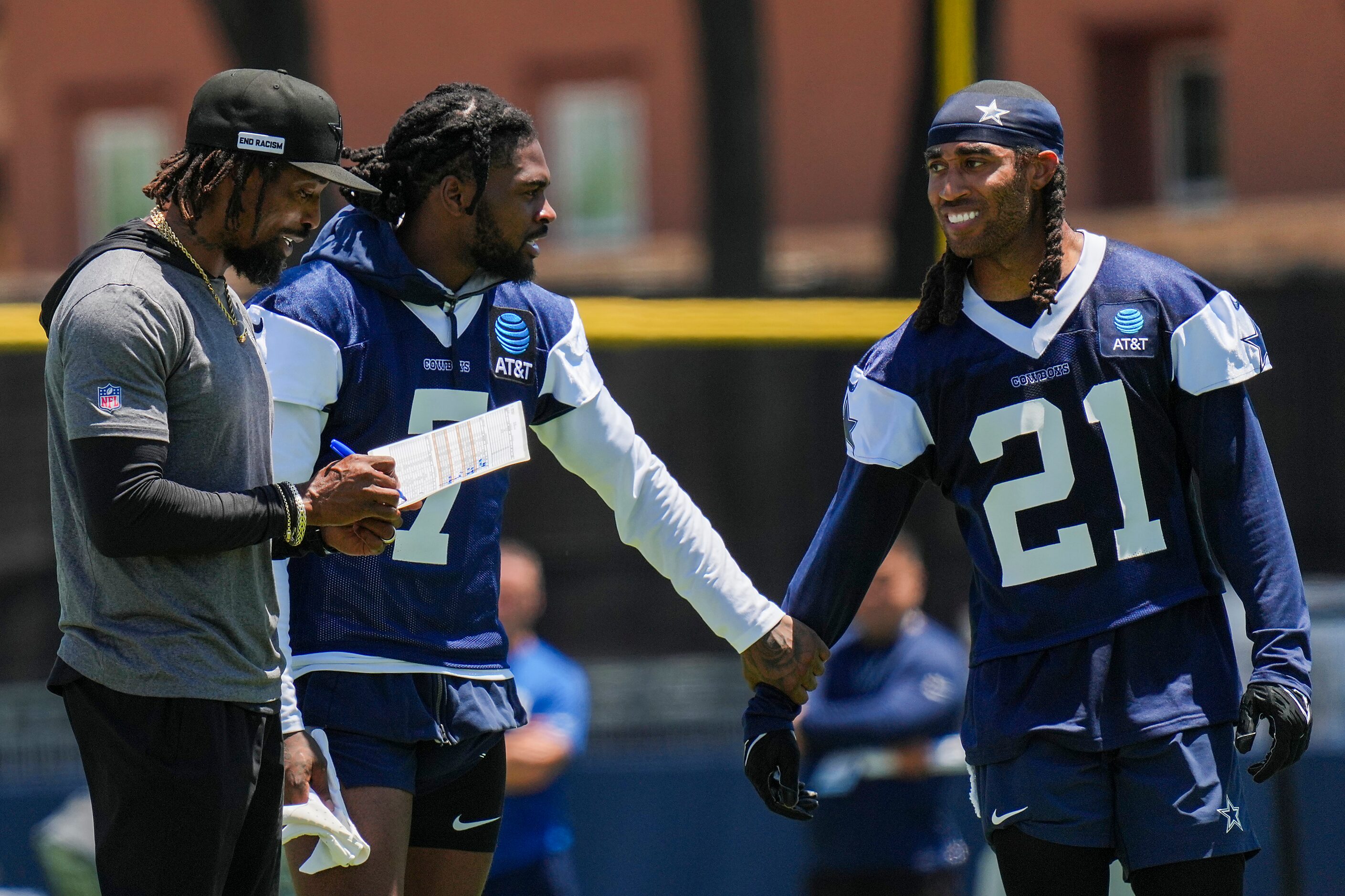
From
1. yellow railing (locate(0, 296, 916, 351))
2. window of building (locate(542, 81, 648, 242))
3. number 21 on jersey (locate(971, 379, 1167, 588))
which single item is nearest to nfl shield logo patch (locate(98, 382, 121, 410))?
number 21 on jersey (locate(971, 379, 1167, 588))

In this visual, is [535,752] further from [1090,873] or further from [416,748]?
[1090,873]

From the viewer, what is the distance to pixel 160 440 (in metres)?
2.64

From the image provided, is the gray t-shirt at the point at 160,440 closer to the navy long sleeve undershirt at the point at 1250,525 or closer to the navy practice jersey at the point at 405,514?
the navy practice jersey at the point at 405,514

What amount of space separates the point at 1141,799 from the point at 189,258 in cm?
197

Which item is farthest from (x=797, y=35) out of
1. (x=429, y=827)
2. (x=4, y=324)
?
(x=429, y=827)

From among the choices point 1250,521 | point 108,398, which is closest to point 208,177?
point 108,398

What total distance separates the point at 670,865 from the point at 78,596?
3384 mm

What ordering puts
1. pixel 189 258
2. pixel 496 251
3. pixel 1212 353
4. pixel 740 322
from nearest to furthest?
1. pixel 189 258
2. pixel 1212 353
3. pixel 496 251
4. pixel 740 322

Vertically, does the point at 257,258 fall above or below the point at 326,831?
above

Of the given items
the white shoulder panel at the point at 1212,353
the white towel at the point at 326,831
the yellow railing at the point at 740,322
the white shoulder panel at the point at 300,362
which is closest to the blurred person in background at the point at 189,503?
the white towel at the point at 326,831

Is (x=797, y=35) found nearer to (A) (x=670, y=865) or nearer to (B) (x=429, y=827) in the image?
(A) (x=670, y=865)

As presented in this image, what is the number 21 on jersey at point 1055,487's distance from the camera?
3104 mm

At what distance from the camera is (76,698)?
274cm

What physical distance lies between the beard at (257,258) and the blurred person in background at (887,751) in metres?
3.00
